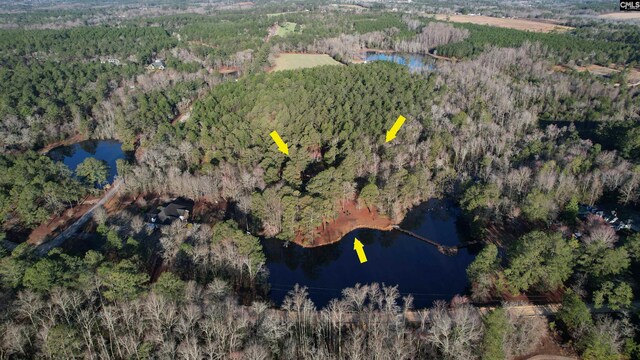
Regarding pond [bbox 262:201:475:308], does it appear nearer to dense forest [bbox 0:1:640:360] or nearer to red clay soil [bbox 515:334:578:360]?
dense forest [bbox 0:1:640:360]

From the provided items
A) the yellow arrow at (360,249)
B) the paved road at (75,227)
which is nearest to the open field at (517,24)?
the yellow arrow at (360,249)

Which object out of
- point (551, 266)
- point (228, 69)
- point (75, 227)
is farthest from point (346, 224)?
point (228, 69)

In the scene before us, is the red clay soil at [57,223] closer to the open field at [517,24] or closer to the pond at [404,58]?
the pond at [404,58]

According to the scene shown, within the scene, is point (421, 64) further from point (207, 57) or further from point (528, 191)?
point (528, 191)

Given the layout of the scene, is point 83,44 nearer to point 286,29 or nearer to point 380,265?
point 286,29

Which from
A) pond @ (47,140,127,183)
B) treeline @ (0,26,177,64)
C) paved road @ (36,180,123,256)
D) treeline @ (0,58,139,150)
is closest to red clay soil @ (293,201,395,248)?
paved road @ (36,180,123,256)
